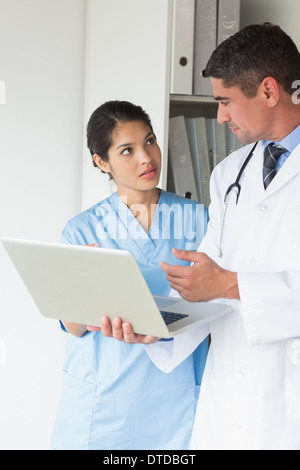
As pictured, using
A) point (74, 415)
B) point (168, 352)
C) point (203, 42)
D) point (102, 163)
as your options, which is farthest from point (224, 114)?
point (74, 415)

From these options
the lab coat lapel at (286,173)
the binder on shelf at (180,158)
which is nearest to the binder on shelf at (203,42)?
the binder on shelf at (180,158)

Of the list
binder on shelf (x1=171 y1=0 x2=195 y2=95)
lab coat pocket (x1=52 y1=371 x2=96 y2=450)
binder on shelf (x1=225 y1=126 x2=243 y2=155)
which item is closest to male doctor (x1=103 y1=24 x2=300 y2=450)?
lab coat pocket (x1=52 y1=371 x2=96 y2=450)

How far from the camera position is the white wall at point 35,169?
210cm

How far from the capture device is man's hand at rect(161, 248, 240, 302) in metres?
1.13

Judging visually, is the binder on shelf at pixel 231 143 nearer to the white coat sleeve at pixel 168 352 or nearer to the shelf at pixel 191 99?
the shelf at pixel 191 99

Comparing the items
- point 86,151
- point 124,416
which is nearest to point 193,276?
point 124,416

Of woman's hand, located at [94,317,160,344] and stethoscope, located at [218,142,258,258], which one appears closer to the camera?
woman's hand, located at [94,317,160,344]

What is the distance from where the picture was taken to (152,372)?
1.54 meters

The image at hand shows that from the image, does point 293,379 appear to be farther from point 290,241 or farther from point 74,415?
point 74,415

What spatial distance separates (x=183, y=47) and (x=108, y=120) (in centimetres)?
42

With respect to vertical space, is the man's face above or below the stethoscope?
above

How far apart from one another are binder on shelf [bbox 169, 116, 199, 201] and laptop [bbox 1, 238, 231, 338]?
834 mm

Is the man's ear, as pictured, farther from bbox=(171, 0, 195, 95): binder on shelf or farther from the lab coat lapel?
bbox=(171, 0, 195, 95): binder on shelf
